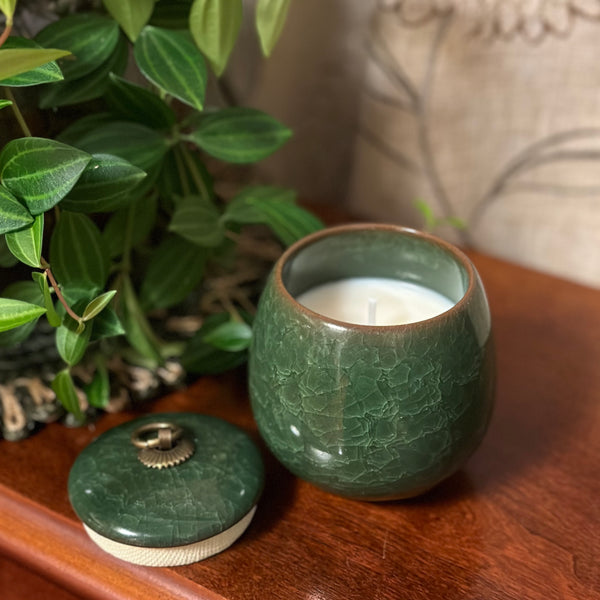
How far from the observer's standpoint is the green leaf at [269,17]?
0.38 metres

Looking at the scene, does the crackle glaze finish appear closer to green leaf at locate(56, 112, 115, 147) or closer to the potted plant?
the potted plant

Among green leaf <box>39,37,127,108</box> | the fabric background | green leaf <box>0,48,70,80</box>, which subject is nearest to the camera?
green leaf <box>0,48,70,80</box>

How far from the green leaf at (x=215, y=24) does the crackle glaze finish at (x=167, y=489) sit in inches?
7.8

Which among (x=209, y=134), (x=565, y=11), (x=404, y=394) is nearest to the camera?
(x=404, y=394)

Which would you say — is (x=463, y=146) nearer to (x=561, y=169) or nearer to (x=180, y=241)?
(x=561, y=169)

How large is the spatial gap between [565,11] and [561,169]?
112 millimetres

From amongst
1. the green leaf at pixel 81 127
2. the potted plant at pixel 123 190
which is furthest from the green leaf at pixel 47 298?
the green leaf at pixel 81 127

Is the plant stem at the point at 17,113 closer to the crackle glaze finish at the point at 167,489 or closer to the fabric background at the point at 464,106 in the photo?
the crackle glaze finish at the point at 167,489

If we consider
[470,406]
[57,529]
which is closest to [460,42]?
[470,406]

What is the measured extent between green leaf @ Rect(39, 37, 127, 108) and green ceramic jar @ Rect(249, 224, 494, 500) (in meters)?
0.13

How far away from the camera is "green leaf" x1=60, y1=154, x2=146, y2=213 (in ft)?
1.17

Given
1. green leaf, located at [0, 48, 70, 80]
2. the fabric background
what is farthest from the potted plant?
the fabric background

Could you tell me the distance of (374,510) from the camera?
0.40 meters

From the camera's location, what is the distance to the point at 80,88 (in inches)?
15.6
